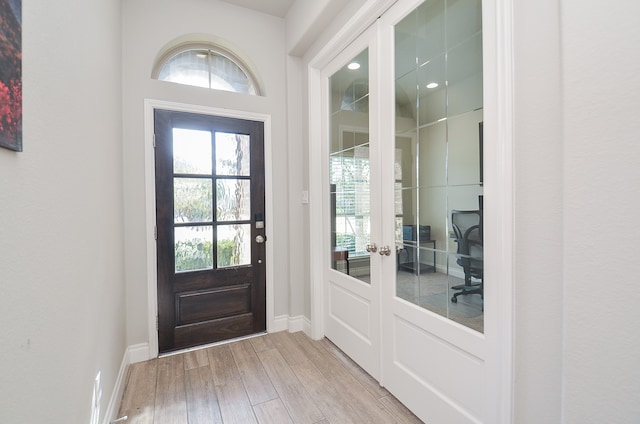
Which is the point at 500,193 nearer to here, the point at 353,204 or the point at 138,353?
the point at 353,204

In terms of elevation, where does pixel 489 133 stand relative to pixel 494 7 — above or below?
below

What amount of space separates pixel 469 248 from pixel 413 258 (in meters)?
0.37

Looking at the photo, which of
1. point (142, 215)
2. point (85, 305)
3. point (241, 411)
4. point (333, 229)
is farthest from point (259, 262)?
point (85, 305)

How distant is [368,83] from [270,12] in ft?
4.93

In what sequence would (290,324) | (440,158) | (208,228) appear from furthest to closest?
1. (290,324)
2. (208,228)
3. (440,158)

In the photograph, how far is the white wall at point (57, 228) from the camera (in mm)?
659

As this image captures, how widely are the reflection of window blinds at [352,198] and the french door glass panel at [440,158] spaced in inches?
14.0

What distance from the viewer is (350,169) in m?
2.26

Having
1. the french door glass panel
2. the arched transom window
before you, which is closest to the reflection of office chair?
the french door glass panel

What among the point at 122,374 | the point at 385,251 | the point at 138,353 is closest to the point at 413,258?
the point at 385,251

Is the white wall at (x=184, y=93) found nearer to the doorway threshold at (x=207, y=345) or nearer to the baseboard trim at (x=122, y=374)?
the baseboard trim at (x=122, y=374)

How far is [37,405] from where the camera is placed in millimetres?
737

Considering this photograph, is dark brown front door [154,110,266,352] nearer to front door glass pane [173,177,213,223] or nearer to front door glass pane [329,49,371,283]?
front door glass pane [173,177,213,223]

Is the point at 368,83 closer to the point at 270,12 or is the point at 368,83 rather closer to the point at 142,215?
the point at 270,12
